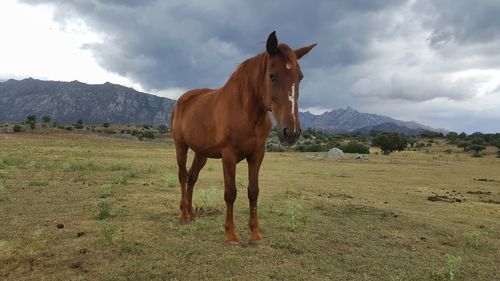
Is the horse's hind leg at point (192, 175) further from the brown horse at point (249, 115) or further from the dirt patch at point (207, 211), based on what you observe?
the dirt patch at point (207, 211)

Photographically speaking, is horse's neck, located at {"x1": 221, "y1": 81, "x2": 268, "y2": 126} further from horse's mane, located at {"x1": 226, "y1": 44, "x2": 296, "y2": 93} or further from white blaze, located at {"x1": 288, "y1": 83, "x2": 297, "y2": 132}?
white blaze, located at {"x1": 288, "y1": 83, "x2": 297, "y2": 132}

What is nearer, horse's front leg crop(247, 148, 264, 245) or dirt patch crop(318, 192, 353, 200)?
horse's front leg crop(247, 148, 264, 245)

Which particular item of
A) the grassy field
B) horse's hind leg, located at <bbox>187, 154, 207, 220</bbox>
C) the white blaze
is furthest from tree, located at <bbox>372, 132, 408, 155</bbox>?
the white blaze

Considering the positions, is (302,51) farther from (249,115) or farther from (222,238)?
(222,238)

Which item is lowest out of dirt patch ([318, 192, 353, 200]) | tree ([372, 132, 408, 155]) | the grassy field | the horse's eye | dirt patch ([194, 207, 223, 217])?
dirt patch ([318, 192, 353, 200])

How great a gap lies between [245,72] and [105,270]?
13.7ft

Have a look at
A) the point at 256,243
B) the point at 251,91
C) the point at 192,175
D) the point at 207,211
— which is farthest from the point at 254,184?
the point at 207,211

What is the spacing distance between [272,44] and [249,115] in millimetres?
1379

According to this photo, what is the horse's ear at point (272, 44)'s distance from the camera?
19.9 feet

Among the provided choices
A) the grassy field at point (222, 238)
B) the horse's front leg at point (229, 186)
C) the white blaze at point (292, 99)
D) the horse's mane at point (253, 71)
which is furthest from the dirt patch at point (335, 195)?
the white blaze at point (292, 99)

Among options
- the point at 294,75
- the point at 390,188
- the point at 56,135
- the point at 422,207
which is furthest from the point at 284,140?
the point at 56,135

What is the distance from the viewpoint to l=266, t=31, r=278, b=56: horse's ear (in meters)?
6.05

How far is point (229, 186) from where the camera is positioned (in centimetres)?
723

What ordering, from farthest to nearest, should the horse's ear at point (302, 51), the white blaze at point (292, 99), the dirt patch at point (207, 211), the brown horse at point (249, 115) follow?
the dirt patch at point (207, 211) → the horse's ear at point (302, 51) → the brown horse at point (249, 115) → the white blaze at point (292, 99)
